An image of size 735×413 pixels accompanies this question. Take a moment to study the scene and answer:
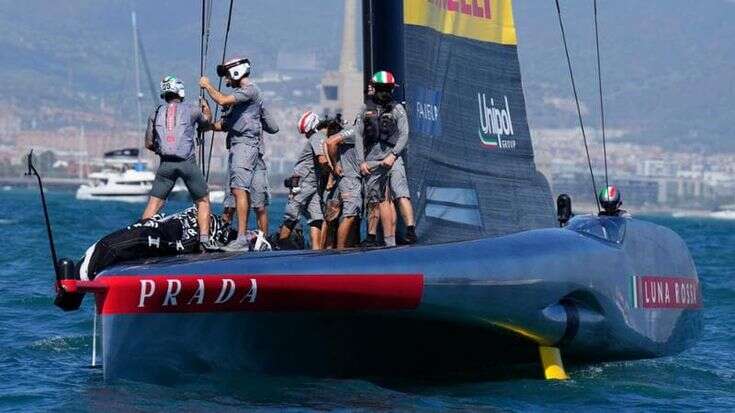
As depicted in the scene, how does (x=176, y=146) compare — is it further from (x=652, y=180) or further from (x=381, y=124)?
(x=652, y=180)

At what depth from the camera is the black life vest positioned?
36.3 feet

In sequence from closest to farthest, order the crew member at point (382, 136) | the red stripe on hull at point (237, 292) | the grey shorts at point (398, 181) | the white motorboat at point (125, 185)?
the red stripe on hull at point (237, 292), the crew member at point (382, 136), the grey shorts at point (398, 181), the white motorboat at point (125, 185)

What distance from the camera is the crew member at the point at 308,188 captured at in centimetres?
1205

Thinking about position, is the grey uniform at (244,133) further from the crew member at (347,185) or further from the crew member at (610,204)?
the crew member at (610,204)

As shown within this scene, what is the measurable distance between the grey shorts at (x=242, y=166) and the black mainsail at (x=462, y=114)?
103 cm

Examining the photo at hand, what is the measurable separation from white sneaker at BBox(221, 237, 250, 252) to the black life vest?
3.09ft

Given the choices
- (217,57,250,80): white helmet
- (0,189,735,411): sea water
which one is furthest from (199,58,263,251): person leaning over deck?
(0,189,735,411): sea water

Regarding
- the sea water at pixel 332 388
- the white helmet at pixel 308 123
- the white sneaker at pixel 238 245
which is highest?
the white helmet at pixel 308 123

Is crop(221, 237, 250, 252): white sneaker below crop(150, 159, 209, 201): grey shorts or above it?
below

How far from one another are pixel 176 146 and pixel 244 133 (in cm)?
54

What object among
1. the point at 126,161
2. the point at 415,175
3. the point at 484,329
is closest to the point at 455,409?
the point at 484,329

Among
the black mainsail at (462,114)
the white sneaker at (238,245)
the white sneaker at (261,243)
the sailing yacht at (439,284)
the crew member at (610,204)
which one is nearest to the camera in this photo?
the sailing yacht at (439,284)

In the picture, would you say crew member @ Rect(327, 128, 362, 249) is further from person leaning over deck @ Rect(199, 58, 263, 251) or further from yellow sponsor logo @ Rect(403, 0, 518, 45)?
yellow sponsor logo @ Rect(403, 0, 518, 45)

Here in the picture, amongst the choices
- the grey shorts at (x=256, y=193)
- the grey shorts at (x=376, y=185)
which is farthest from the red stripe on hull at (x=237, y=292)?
the grey shorts at (x=256, y=193)
